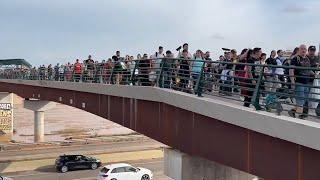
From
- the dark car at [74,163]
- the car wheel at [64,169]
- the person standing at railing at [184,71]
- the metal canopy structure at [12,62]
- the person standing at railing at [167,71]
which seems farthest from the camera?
the metal canopy structure at [12,62]

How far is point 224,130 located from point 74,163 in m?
26.8

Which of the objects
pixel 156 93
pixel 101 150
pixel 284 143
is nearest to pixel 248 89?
pixel 284 143

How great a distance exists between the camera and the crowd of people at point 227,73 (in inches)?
356

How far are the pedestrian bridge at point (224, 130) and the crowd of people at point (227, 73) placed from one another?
386 mm

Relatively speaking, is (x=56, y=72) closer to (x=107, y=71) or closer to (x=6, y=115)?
(x=107, y=71)

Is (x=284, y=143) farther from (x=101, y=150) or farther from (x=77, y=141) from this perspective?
(x=77, y=141)

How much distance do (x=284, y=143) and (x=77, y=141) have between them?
43.3 metres

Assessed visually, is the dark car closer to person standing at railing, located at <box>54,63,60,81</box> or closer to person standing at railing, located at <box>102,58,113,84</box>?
person standing at railing, located at <box>54,63,60,81</box>

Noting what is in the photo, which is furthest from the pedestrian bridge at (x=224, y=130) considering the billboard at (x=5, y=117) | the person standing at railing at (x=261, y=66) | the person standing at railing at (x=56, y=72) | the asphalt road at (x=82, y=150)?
the billboard at (x=5, y=117)

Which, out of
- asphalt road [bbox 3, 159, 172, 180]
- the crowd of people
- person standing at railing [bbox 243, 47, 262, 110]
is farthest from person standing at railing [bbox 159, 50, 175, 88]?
asphalt road [bbox 3, 159, 172, 180]

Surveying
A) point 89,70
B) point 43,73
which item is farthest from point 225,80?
point 43,73

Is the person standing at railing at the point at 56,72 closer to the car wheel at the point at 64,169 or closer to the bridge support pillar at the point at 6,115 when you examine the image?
the car wheel at the point at 64,169

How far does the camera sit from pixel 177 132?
1367cm

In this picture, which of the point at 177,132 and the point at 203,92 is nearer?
the point at 203,92
